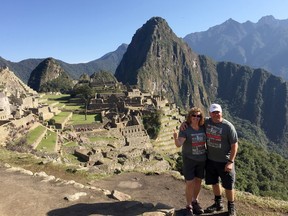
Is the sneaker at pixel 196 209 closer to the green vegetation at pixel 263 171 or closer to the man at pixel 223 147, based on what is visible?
the man at pixel 223 147

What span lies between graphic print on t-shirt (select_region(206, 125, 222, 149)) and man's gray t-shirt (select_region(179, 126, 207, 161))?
0.11 meters

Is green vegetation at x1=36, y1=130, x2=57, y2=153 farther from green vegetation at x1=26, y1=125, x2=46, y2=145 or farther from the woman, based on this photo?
the woman

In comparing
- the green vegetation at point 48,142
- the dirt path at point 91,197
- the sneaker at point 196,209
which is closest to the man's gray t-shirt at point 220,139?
the sneaker at point 196,209

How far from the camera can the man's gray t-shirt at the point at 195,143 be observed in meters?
7.03

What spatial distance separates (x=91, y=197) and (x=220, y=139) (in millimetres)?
3492

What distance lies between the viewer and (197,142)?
277 inches

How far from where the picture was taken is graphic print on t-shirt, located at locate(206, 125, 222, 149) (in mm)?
6902

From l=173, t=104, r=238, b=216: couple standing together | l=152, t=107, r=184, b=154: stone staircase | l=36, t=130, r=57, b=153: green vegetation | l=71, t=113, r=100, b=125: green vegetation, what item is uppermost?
l=173, t=104, r=238, b=216: couple standing together

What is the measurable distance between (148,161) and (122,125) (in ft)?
40.0

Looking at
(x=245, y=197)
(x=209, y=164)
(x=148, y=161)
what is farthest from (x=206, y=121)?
(x=148, y=161)

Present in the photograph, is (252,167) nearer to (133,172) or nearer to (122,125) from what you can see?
(122,125)

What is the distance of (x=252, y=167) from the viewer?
161ft

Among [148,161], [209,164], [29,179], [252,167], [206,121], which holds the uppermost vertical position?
[206,121]

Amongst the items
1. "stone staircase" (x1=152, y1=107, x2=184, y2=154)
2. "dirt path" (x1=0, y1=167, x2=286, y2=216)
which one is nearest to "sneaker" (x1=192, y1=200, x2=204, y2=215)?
"dirt path" (x1=0, y1=167, x2=286, y2=216)
